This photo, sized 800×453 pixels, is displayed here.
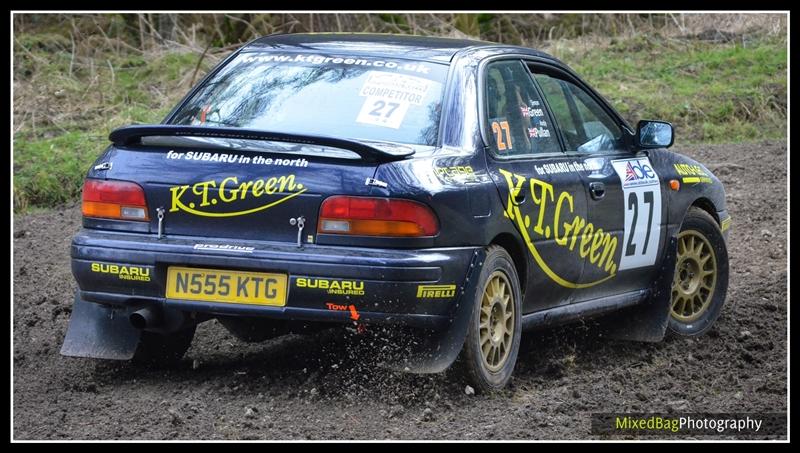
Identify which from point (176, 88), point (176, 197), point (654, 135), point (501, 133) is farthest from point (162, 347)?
point (176, 88)

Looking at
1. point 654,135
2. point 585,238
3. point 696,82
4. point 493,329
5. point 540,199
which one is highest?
point 654,135

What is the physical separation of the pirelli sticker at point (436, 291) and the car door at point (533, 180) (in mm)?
535

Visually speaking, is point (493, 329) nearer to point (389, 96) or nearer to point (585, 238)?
point (585, 238)

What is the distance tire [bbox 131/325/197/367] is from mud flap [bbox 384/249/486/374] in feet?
3.98

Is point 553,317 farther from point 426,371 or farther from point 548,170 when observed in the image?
point 426,371

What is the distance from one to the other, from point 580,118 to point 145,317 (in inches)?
103

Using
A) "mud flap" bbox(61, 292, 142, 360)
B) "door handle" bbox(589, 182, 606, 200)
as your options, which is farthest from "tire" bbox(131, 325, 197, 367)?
"door handle" bbox(589, 182, 606, 200)

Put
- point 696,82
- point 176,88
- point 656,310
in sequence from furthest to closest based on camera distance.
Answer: point 696,82, point 176,88, point 656,310

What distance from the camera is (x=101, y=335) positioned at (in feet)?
20.0

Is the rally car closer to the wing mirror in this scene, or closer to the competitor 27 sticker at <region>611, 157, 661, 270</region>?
the competitor 27 sticker at <region>611, 157, 661, 270</region>

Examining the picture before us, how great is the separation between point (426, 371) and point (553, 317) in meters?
1.19

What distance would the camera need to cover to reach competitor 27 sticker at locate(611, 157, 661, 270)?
22.5ft

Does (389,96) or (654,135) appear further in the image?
(654,135)

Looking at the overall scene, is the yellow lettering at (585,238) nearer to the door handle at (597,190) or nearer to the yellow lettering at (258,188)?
the door handle at (597,190)
